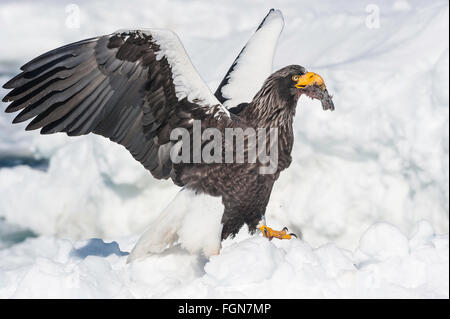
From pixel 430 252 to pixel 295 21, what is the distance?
6136 millimetres

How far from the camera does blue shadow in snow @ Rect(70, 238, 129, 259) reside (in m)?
4.00

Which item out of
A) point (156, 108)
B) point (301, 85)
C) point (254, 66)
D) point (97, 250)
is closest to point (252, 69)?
point (254, 66)

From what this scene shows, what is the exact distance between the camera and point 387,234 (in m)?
3.45

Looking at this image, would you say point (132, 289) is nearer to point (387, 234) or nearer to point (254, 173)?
point (254, 173)

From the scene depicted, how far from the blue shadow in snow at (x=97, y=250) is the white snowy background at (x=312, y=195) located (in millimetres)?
14

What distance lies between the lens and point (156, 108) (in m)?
3.46

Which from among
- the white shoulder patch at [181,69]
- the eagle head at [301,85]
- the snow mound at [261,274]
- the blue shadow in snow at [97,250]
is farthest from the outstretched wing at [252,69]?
the snow mound at [261,274]

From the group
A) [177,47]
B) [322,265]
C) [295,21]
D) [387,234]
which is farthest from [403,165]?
[295,21]

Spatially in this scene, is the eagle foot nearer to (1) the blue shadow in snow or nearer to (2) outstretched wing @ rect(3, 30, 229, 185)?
(2) outstretched wing @ rect(3, 30, 229, 185)

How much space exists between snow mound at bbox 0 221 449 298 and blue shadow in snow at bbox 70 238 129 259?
518 mm

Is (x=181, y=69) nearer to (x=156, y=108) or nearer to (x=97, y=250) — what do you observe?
(x=156, y=108)

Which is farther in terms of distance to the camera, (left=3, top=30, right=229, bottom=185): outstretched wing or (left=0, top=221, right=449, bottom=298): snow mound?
(left=3, top=30, right=229, bottom=185): outstretched wing

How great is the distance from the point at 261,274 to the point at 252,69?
2103mm

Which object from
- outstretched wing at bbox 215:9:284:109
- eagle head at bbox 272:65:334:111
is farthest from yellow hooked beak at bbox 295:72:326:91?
outstretched wing at bbox 215:9:284:109
